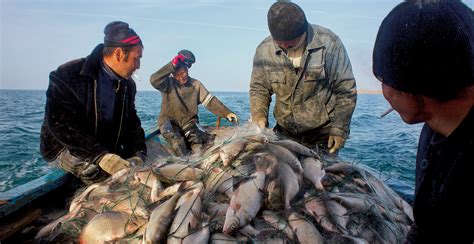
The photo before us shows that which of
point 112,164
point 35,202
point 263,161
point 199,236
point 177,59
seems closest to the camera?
point 199,236

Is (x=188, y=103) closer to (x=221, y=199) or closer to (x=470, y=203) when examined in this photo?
(x=221, y=199)

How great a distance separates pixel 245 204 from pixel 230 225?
22cm

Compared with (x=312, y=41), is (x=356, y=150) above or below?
below

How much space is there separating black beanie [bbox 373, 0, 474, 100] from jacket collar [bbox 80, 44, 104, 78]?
394 centimetres

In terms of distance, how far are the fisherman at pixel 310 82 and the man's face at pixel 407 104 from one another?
3348mm

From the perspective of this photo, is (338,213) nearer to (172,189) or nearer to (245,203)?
(245,203)

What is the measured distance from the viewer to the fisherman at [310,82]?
5.29 metres

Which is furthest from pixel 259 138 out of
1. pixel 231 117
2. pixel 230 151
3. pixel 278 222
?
pixel 231 117

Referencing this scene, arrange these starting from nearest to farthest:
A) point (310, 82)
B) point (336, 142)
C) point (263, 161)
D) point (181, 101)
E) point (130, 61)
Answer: point (263, 161) < point (130, 61) < point (336, 142) < point (310, 82) < point (181, 101)

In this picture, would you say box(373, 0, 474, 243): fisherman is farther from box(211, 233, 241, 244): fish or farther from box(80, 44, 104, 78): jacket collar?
box(80, 44, 104, 78): jacket collar

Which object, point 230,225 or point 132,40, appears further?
point 132,40

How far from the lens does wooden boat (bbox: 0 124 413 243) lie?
3.39 m

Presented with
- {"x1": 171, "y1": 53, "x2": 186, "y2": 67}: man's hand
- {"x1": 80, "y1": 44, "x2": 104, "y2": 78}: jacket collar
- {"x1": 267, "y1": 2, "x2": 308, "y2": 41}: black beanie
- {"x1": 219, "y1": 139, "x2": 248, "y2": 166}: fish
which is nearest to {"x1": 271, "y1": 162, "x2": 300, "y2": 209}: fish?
{"x1": 219, "y1": 139, "x2": 248, "y2": 166}: fish

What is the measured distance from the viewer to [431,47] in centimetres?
144
